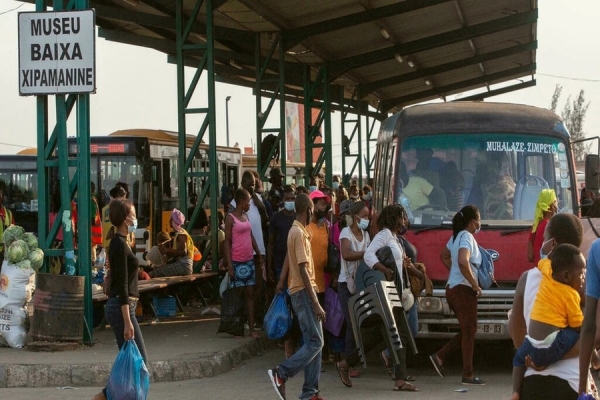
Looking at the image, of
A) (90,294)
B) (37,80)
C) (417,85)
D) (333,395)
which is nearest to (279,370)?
(333,395)

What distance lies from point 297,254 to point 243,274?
4.19 m

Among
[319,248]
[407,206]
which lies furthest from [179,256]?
[319,248]

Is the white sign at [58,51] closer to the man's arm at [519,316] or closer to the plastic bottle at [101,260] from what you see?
the plastic bottle at [101,260]

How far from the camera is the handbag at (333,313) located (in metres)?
12.3

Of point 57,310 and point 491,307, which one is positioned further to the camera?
point 57,310

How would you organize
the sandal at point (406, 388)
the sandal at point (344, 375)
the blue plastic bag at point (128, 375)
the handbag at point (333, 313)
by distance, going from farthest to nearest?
the handbag at point (333, 313) < the sandal at point (344, 375) < the sandal at point (406, 388) < the blue plastic bag at point (128, 375)

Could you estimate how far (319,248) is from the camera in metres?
12.1

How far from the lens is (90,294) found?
13672 mm

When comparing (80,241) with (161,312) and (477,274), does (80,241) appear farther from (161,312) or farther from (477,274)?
(477,274)

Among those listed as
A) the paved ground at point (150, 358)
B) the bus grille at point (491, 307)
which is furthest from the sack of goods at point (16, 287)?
the bus grille at point (491, 307)

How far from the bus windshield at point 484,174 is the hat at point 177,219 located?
15.7 feet

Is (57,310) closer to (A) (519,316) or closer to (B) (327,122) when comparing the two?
(A) (519,316)

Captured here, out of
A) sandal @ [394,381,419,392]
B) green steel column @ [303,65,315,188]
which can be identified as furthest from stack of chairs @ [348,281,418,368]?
green steel column @ [303,65,315,188]

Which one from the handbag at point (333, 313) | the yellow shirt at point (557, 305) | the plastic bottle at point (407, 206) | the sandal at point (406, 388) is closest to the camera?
the yellow shirt at point (557, 305)
